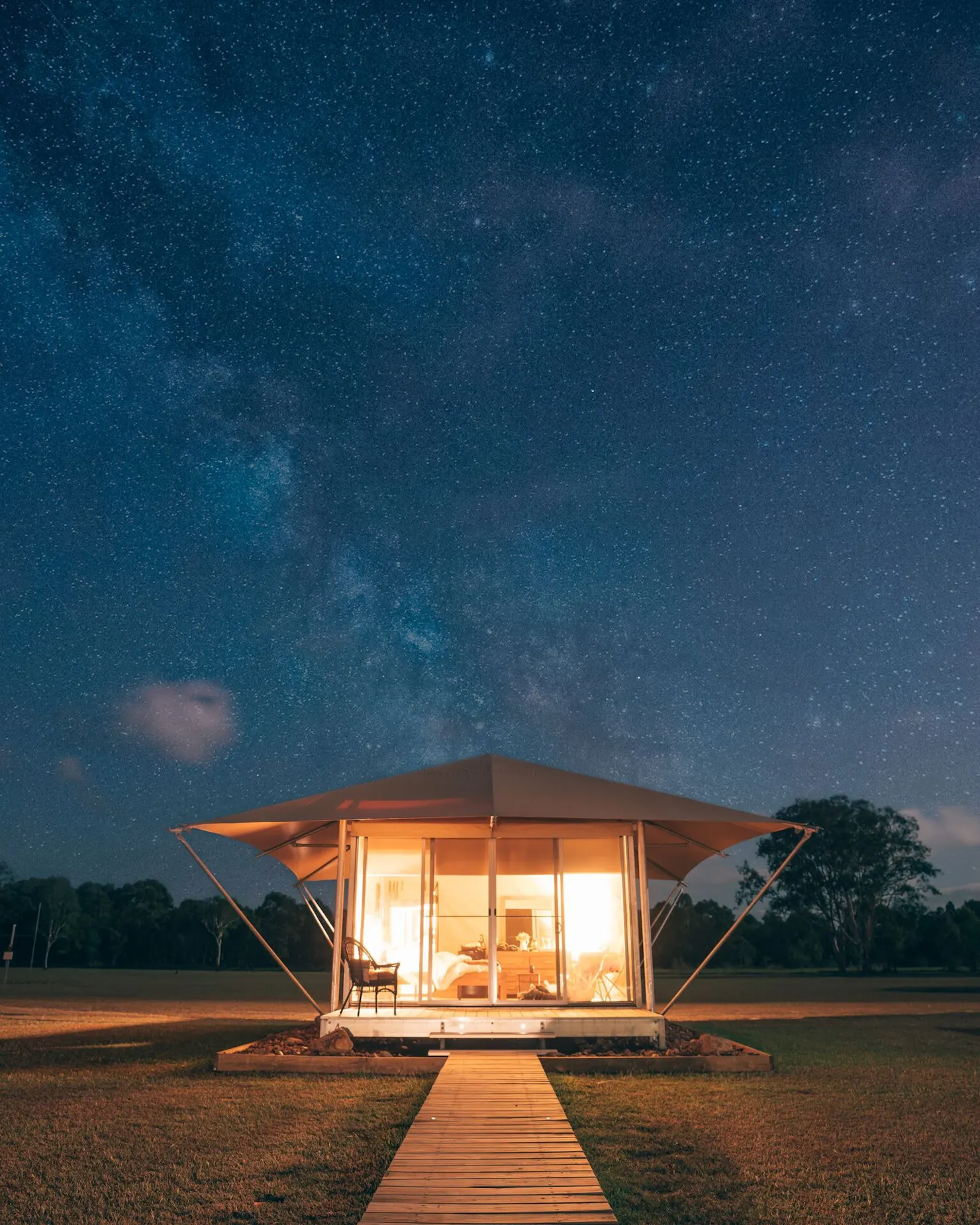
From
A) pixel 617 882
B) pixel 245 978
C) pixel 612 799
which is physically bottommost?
pixel 245 978

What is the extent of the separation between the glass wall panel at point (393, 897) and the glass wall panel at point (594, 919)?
1.96 m

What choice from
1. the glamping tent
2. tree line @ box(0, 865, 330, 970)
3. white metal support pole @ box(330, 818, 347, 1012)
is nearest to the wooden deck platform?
the glamping tent

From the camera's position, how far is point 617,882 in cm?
1232

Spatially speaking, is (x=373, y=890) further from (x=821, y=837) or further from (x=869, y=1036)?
(x=821, y=837)

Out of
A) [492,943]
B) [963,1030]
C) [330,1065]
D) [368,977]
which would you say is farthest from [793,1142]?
[963,1030]

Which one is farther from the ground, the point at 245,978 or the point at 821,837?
the point at 821,837

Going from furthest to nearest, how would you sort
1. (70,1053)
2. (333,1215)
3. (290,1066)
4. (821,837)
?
(821,837) → (70,1053) → (290,1066) → (333,1215)

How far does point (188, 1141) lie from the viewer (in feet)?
19.9

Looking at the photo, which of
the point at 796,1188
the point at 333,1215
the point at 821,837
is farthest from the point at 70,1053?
the point at 821,837

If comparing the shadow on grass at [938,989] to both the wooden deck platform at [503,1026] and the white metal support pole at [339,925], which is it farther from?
the white metal support pole at [339,925]

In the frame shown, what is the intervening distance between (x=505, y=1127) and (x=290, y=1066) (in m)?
4.00

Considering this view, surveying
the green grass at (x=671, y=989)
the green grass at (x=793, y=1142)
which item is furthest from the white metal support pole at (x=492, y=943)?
the green grass at (x=671, y=989)

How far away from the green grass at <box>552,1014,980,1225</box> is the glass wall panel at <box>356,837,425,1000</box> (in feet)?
12.4

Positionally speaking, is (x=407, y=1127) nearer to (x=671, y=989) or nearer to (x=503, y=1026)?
(x=503, y=1026)
